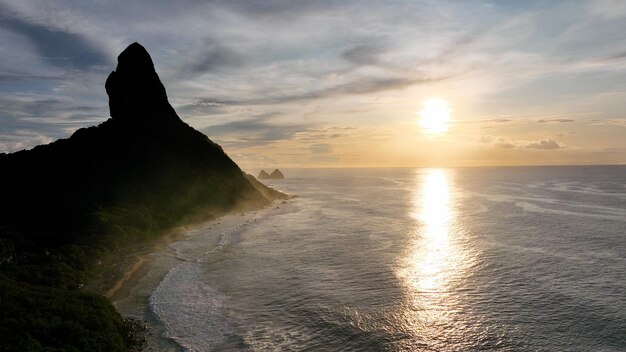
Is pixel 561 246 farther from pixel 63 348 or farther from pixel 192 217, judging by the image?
pixel 192 217

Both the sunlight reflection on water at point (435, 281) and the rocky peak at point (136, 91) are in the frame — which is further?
the rocky peak at point (136, 91)

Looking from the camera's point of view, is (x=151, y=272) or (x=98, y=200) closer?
(x=151, y=272)

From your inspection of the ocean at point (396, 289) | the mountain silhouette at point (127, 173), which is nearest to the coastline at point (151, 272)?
the ocean at point (396, 289)

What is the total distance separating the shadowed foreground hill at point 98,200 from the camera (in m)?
27.1

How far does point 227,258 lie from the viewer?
57.0m

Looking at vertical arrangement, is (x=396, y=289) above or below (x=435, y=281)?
above

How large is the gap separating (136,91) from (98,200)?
52.7m

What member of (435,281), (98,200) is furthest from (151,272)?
(98,200)

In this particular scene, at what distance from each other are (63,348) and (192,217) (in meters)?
66.6

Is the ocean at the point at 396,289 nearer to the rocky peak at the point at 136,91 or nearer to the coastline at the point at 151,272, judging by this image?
the coastline at the point at 151,272

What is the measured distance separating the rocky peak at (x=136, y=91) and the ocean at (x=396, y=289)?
58.0m

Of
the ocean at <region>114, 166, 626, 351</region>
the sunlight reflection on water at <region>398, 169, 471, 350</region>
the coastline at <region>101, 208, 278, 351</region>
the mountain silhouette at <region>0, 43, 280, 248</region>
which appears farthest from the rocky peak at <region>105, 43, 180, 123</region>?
the sunlight reflection on water at <region>398, 169, 471, 350</region>

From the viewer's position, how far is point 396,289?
41.1 m

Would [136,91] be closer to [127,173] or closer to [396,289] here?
[127,173]
